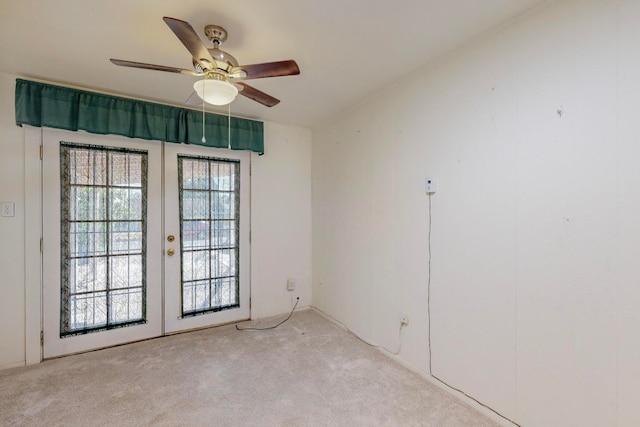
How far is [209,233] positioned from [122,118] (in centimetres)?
139

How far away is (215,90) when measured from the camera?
65.7 inches

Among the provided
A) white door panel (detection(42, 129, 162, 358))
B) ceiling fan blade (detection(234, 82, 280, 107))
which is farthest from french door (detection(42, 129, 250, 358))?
ceiling fan blade (detection(234, 82, 280, 107))

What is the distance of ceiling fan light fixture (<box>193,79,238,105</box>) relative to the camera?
1.65m

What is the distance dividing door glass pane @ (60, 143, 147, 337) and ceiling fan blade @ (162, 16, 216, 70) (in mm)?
1679

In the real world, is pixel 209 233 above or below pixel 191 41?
below

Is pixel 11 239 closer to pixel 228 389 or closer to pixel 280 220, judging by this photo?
pixel 228 389

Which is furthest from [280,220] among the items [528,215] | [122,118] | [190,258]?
[528,215]

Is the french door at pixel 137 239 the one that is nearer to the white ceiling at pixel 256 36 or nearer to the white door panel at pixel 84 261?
the white door panel at pixel 84 261

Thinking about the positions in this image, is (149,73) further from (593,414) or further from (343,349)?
(593,414)

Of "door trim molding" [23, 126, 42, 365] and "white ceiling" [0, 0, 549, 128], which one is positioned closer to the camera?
"white ceiling" [0, 0, 549, 128]

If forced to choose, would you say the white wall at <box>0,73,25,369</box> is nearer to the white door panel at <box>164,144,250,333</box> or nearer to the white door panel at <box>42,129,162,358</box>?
the white door panel at <box>42,129,162,358</box>

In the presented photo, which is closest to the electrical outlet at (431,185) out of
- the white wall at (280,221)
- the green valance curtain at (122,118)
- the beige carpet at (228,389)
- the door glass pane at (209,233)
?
the beige carpet at (228,389)

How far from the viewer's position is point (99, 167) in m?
2.67

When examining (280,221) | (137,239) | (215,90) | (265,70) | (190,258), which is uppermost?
(265,70)
